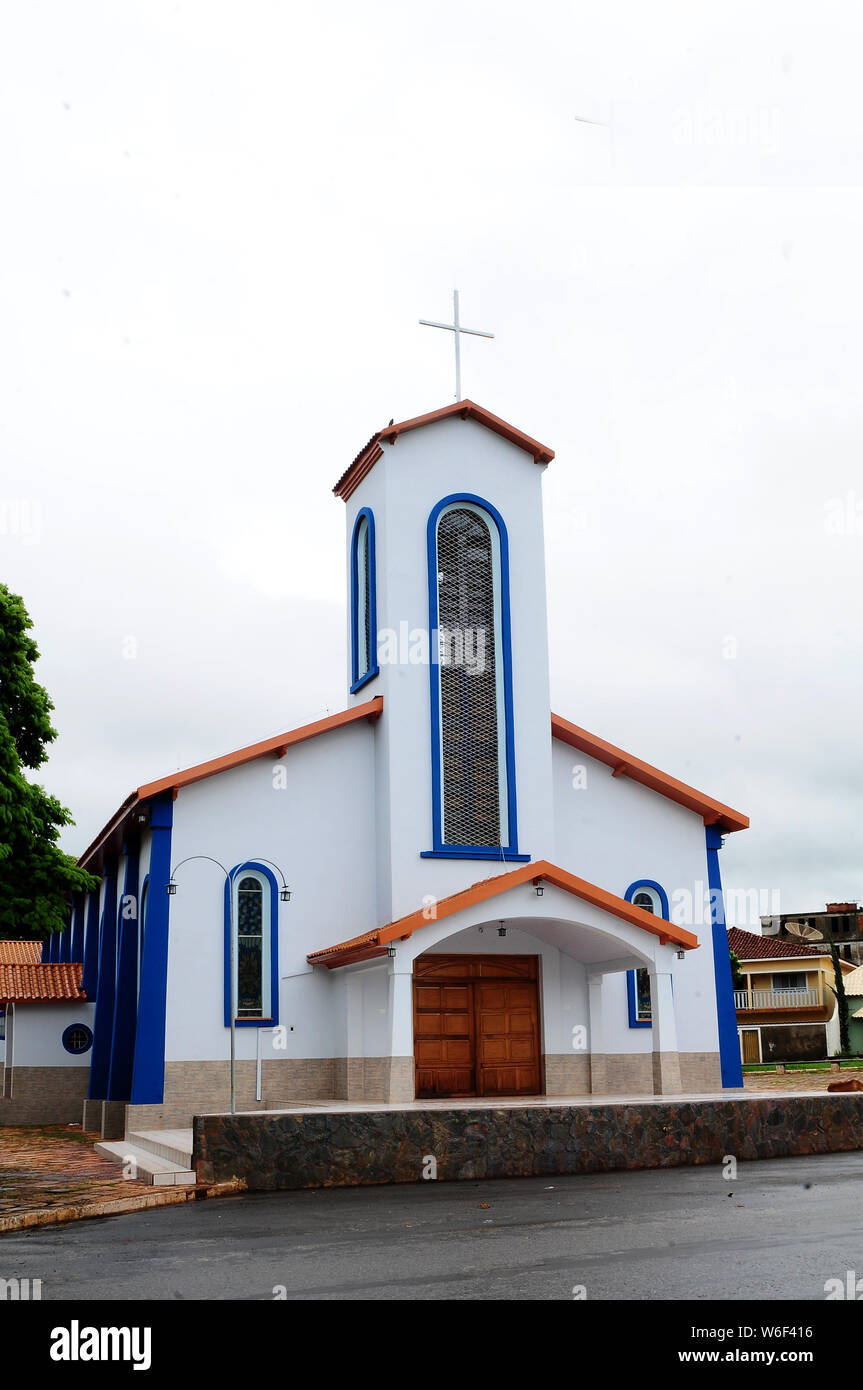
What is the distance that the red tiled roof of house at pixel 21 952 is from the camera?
38.8 m

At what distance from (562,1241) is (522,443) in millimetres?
16202

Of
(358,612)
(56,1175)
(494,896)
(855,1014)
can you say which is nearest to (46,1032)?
(358,612)

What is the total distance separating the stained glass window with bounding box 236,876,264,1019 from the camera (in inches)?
815

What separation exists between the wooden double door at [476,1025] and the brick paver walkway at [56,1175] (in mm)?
5396

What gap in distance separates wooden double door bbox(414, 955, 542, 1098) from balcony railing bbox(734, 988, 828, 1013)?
42727 millimetres

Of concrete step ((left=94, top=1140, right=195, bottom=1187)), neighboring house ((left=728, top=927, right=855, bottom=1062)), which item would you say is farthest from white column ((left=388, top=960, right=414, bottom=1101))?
neighboring house ((left=728, top=927, right=855, bottom=1062))

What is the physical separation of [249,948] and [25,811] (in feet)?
14.1

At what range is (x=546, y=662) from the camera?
23.3m

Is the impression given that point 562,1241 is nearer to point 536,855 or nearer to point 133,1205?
point 133,1205

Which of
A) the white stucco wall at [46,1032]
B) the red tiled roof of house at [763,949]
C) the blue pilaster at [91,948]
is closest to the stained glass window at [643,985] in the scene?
the blue pilaster at [91,948]

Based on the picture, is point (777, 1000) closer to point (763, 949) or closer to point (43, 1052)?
point (763, 949)

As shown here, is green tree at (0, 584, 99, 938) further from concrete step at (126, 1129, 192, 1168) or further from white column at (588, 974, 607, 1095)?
white column at (588, 974, 607, 1095)

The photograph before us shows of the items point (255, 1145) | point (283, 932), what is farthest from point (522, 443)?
point (255, 1145)

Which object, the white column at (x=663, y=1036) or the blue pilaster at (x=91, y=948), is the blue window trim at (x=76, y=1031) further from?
the white column at (x=663, y=1036)
